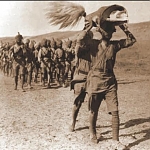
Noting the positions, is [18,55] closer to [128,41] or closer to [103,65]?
[103,65]

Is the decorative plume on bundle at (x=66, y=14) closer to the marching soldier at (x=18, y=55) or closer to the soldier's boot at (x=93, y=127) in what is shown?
the soldier's boot at (x=93, y=127)

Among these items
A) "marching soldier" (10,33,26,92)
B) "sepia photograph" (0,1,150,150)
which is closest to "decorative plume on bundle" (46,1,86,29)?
"sepia photograph" (0,1,150,150)

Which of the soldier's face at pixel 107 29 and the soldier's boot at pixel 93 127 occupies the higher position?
the soldier's face at pixel 107 29

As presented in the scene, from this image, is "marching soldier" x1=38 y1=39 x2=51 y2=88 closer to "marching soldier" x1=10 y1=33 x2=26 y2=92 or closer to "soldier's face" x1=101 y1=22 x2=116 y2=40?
"marching soldier" x1=10 y1=33 x2=26 y2=92

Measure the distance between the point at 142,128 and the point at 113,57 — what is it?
2.07m

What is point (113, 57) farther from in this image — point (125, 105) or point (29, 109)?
point (125, 105)

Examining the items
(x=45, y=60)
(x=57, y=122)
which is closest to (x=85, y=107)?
(x=57, y=122)

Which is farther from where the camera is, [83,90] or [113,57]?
[83,90]

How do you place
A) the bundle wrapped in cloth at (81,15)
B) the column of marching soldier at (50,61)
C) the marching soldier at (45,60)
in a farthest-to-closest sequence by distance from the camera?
the marching soldier at (45,60), the column of marching soldier at (50,61), the bundle wrapped in cloth at (81,15)

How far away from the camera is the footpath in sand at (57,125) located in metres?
6.62

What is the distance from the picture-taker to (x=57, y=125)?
7.86 meters

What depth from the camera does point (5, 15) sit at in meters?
8.27

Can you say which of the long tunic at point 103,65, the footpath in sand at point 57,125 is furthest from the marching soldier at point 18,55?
the long tunic at point 103,65

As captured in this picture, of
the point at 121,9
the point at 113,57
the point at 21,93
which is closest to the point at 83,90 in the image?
the point at 113,57
